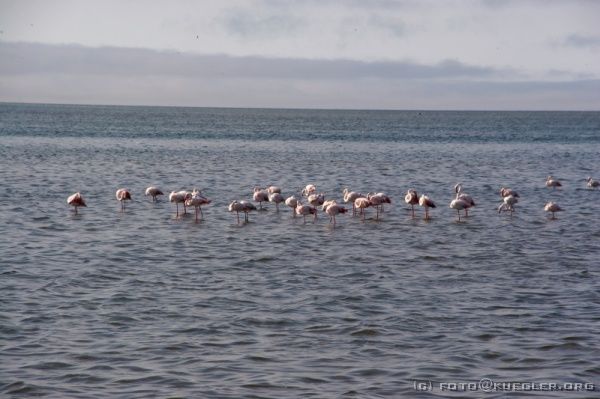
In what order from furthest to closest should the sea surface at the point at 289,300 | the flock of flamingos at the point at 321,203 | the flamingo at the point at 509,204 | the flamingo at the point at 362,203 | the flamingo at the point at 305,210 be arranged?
the flamingo at the point at 509,204
the flamingo at the point at 362,203
the flock of flamingos at the point at 321,203
the flamingo at the point at 305,210
the sea surface at the point at 289,300

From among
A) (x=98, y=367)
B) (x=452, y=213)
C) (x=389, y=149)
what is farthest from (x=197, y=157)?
(x=98, y=367)

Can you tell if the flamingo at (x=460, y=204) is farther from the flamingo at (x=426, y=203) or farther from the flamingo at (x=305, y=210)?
the flamingo at (x=305, y=210)

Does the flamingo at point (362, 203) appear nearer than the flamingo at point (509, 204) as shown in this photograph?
Yes

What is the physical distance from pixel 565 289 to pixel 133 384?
9.03 m

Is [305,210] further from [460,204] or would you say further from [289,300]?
[289,300]

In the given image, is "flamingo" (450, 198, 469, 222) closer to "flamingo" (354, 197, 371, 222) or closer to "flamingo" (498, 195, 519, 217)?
"flamingo" (498, 195, 519, 217)

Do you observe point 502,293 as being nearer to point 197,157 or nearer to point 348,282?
point 348,282

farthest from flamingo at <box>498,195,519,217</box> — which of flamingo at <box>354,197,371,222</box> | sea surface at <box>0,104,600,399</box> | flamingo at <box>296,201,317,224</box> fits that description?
flamingo at <box>296,201,317,224</box>

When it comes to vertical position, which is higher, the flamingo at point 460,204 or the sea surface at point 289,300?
the flamingo at point 460,204

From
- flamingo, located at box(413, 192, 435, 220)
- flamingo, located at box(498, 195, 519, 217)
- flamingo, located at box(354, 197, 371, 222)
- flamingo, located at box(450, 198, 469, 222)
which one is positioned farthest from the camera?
flamingo, located at box(498, 195, 519, 217)

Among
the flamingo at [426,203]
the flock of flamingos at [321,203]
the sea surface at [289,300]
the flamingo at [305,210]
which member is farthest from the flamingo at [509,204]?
the flamingo at [305,210]

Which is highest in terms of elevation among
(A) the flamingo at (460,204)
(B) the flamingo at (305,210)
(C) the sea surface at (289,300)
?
(A) the flamingo at (460,204)

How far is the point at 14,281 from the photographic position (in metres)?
16.7

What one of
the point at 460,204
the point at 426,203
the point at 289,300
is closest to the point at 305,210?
the point at 426,203
